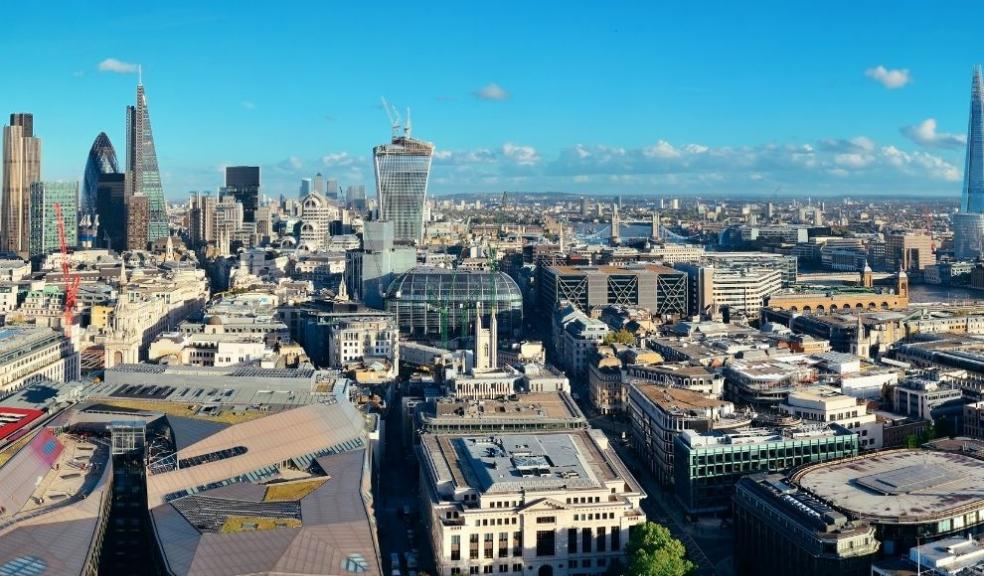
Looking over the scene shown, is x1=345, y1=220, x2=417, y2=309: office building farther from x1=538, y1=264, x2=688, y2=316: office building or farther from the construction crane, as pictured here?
the construction crane

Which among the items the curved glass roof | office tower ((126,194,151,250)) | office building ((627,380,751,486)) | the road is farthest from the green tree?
office tower ((126,194,151,250))

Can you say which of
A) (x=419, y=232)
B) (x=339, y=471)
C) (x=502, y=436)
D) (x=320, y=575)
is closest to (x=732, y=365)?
(x=502, y=436)

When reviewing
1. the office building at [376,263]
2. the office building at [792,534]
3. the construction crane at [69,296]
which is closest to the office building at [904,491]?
the office building at [792,534]

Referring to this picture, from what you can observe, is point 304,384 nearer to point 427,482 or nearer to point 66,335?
point 427,482

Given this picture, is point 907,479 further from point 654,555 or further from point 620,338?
point 620,338

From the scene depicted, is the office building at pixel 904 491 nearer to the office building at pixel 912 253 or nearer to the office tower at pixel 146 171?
the office building at pixel 912 253

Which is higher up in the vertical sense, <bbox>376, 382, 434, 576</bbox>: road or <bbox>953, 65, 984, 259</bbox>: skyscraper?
<bbox>953, 65, 984, 259</bbox>: skyscraper
